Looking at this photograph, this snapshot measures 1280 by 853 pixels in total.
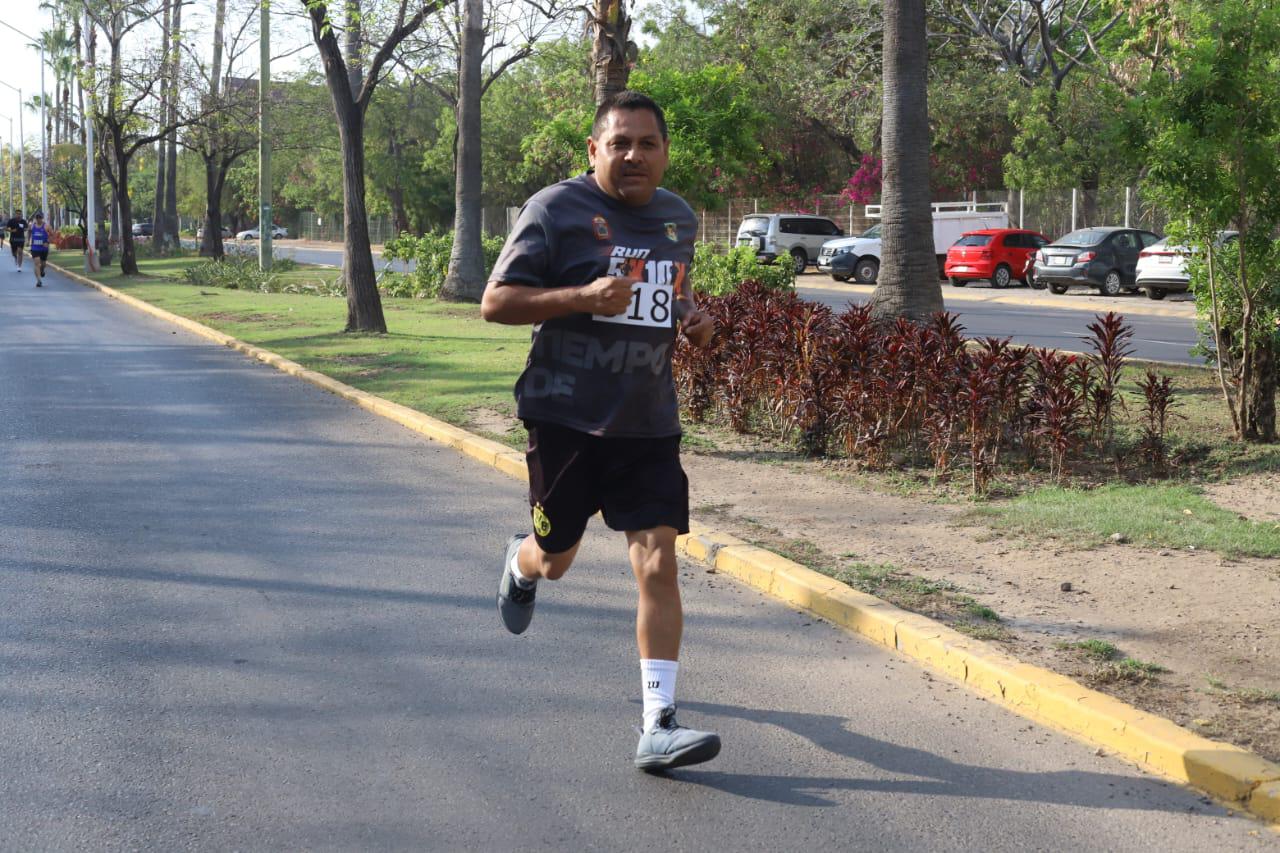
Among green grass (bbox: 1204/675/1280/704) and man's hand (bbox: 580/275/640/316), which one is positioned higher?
man's hand (bbox: 580/275/640/316)

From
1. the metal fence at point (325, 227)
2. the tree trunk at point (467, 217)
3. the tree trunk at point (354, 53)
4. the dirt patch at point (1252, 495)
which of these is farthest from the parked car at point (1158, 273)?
the metal fence at point (325, 227)

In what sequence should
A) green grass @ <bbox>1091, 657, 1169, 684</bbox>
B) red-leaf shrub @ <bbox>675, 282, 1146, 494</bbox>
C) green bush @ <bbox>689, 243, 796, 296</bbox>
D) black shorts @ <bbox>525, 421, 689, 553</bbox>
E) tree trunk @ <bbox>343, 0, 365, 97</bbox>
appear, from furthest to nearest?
tree trunk @ <bbox>343, 0, 365, 97</bbox>, green bush @ <bbox>689, 243, 796, 296</bbox>, red-leaf shrub @ <bbox>675, 282, 1146, 494</bbox>, green grass @ <bbox>1091, 657, 1169, 684</bbox>, black shorts @ <bbox>525, 421, 689, 553</bbox>

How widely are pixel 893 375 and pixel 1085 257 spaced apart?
23188mm

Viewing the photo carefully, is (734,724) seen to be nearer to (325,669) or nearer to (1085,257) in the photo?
(325,669)

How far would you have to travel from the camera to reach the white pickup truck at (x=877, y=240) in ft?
119

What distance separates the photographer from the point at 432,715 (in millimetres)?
4781

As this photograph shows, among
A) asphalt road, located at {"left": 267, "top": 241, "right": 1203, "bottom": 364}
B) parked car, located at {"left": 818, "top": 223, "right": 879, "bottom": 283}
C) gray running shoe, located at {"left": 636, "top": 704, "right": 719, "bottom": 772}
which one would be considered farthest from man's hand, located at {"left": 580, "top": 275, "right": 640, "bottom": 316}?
parked car, located at {"left": 818, "top": 223, "right": 879, "bottom": 283}

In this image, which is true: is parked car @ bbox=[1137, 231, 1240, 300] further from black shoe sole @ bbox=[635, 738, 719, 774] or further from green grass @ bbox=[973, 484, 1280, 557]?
black shoe sole @ bbox=[635, 738, 719, 774]

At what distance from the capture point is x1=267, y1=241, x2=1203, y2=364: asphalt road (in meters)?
18.7

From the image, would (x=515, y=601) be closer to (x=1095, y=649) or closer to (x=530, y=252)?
(x=530, y=252)

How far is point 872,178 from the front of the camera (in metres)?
46.0

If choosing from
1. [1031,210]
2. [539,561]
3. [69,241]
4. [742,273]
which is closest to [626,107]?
[539,561]

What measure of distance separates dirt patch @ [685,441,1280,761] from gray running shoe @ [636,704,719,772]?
1.56 m

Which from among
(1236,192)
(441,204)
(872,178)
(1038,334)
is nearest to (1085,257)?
(1038,334)
